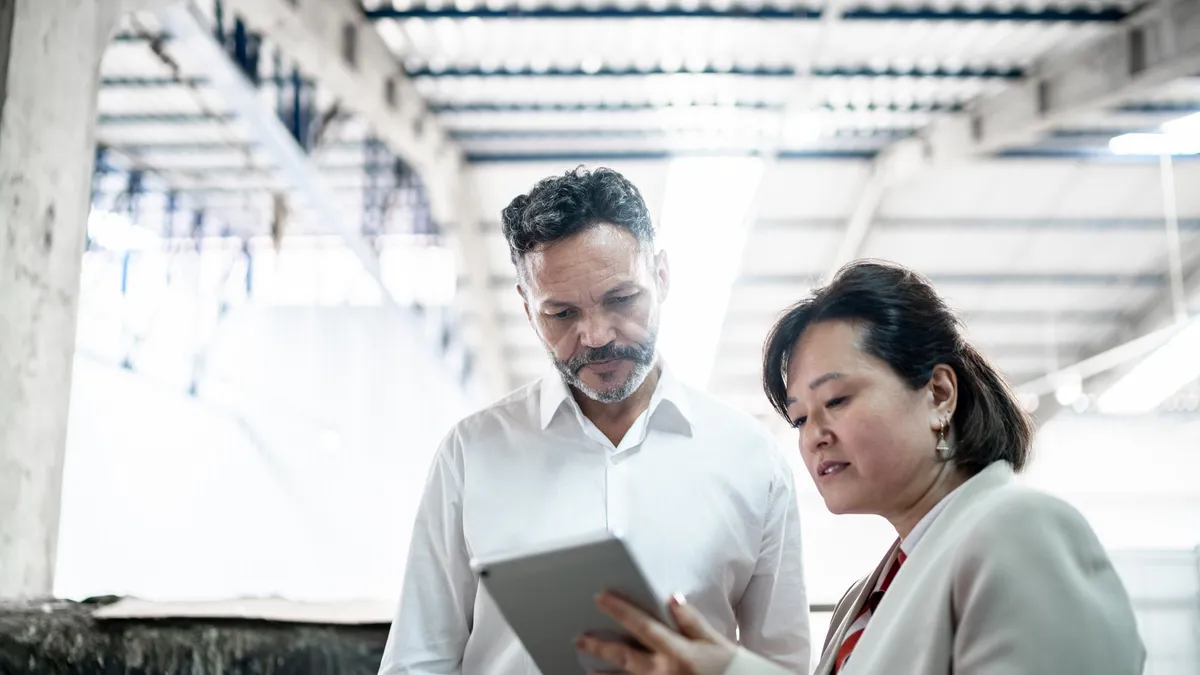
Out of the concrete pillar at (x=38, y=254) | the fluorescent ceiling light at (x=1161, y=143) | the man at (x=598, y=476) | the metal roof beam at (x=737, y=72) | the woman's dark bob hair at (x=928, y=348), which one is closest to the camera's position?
the woman's dark bob hair at (x=928, y=348)

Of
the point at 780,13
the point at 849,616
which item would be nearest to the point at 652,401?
the point at 849,616

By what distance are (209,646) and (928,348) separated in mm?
2124

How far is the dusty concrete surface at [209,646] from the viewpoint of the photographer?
282 centimetres

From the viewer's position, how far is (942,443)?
1.77m

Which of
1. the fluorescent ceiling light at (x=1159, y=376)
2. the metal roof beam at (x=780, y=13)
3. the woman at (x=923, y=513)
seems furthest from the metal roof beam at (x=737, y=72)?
the woman at (x=923, y=513)

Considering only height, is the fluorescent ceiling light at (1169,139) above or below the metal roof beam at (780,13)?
below

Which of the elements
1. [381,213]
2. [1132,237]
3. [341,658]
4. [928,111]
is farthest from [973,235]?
[341,658]

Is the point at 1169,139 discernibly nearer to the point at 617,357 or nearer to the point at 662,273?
the point at 662,273

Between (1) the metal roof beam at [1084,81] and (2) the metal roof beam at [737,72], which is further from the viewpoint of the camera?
(2) the metal roof beam at [737,72]

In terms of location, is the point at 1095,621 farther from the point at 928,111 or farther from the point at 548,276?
the point at 928,111

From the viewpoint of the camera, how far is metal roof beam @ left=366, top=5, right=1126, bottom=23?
768cm

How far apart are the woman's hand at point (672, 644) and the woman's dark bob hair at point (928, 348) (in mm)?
530

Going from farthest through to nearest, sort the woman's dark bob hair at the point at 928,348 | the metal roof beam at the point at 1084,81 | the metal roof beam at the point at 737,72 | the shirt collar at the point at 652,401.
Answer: the metal roof beam at the point at 737,72, the metal roof beam at the point at 1084,81, the shirt collar at the point at 652,401, the woman's dark bob hair at the point at 928,348

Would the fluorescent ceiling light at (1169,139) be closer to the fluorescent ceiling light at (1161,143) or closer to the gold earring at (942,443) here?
the fluorescent ceiling light at (1161,143)
